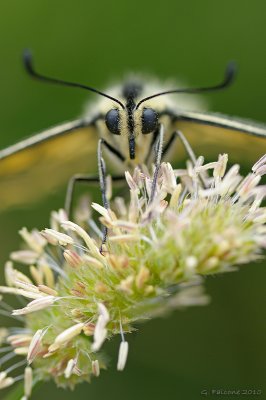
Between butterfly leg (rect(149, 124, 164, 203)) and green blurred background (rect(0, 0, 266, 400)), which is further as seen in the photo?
green blurred background (rect(0, 0, 266, 400))

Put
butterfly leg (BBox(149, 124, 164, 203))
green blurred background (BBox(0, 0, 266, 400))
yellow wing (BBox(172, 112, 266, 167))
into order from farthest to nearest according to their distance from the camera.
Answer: green blurred background (BBox(0, 0, 266, 400)) < yellow wing (BBox(172, 112, 266, 167)) < butterfly leg (BBox(149, 124, 164, 203))

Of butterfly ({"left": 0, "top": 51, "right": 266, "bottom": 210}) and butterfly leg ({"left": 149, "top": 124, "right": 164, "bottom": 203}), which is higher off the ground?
butterfly ({"left": 0, "top": 51, "right": 266, "bottom": 210})

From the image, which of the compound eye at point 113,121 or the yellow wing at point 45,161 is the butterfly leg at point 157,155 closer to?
the compound eye at point 113,121

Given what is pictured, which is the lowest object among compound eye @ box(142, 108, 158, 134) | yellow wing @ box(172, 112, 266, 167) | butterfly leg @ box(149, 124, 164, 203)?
butterfly leg @ box(149, 124, 164, 203)

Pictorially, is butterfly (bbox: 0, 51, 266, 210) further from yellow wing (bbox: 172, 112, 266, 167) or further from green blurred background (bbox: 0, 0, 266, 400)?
green blurred background (bbox: 0, 0, 266, 400)

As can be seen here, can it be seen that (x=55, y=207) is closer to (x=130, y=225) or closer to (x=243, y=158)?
(x=243, y=158)

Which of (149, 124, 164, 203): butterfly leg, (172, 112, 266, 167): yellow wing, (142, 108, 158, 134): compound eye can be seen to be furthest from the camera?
(172, 112, 266, 167): yellow wing

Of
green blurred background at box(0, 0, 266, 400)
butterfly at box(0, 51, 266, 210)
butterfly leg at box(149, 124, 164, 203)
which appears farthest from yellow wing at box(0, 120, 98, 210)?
green blurred background at box(0, 0, 266, 400)

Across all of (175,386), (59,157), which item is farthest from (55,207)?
(175,386)
